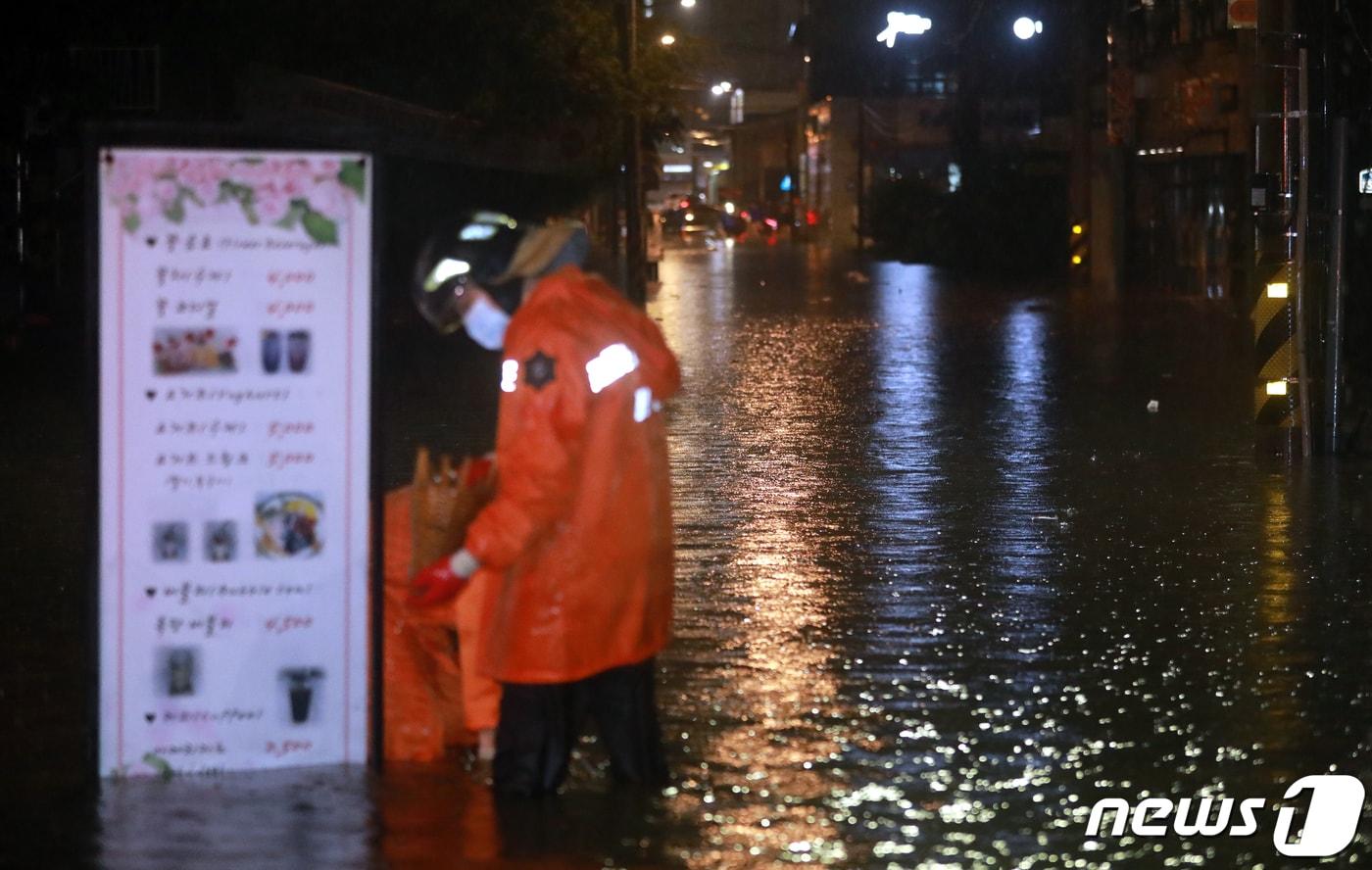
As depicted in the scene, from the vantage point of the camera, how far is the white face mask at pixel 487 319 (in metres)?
5.60

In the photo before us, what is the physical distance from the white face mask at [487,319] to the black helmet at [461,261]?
0.10 ft

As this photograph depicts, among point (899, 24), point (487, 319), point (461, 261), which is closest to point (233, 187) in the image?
point (461, 261)

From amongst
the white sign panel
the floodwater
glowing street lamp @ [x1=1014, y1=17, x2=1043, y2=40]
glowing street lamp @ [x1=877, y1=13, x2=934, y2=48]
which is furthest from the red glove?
glowing street lamp @ [x1=1014, y1=17, x2=1043, y2=40]

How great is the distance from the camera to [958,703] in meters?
6.91

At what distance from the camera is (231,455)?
18.5 ft

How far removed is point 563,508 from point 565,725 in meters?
0.72

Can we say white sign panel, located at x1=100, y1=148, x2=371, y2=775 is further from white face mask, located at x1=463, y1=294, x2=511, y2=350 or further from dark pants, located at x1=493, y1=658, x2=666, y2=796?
dark pants, located at x1=493, y1=658, x2=666, y2=796

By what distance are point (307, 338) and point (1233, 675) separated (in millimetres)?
3621

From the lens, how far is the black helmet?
5594 mm

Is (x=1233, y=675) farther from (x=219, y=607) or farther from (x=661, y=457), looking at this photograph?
(x=219, y=607)

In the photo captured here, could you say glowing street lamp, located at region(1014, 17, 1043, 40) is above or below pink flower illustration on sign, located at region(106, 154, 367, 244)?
above

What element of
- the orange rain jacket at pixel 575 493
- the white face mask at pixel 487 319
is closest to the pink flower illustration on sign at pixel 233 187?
the white face mask at pixel 487 319

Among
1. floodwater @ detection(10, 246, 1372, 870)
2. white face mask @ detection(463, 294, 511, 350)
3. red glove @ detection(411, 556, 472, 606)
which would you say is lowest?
floodwater @ detection(10, 246, 1372, 870)

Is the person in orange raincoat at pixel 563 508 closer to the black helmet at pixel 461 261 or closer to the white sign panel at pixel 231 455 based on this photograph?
the black helmet at pixel 461 261
